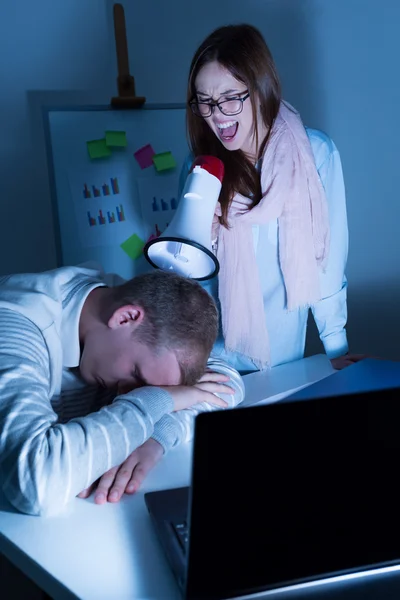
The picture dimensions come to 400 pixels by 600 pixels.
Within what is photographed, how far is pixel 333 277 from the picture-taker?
1720 millimetres

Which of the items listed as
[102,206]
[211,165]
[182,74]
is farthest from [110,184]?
[211,165]

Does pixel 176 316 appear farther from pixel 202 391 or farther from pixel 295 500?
pixel 295 500

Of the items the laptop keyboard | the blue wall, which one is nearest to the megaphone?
the laptop keyboard

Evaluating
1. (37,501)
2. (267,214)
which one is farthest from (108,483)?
(267,214)

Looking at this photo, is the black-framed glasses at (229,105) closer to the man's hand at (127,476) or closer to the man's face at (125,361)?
the man's face at (125,361)

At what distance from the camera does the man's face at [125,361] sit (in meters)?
1.06

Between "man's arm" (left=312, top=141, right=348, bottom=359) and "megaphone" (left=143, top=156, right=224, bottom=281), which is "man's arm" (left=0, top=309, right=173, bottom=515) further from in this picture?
"man's arm" (left=312, top=141, right=348, bottom=359)

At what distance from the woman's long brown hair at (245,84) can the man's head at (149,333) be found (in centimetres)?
56

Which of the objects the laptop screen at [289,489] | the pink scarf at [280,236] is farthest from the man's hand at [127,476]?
the pink scarf at [280,236]

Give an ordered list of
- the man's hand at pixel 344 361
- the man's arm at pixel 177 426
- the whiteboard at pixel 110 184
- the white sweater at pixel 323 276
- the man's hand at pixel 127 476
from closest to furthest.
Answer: the man's hand at pixel 127 476
the man's arm at pixel 177 426
the man's hand at pixel 344 361
the white sweater at pixel 323 276
the whiteboard at pixel 110 184

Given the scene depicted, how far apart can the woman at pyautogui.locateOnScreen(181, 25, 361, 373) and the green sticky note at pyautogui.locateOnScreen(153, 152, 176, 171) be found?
1.57ft

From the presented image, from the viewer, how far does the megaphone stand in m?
1.19

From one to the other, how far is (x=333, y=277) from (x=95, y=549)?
45.1 inches

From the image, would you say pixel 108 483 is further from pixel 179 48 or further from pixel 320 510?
pixel 179 48
